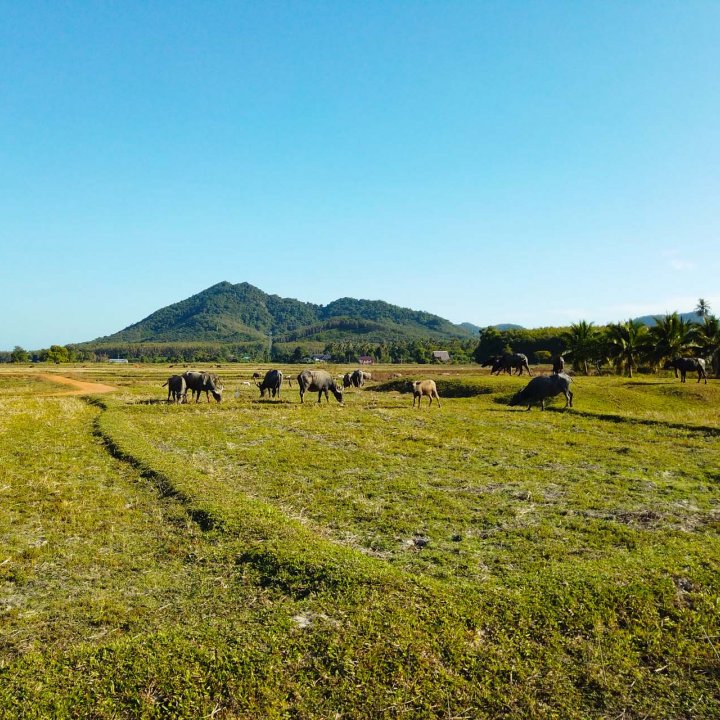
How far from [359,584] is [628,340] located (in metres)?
48.1

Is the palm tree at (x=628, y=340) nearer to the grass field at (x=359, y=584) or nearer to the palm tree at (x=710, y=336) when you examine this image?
the palm tree at (x=710, y=336)

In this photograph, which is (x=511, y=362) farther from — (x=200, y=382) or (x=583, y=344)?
(x=200, y=382)

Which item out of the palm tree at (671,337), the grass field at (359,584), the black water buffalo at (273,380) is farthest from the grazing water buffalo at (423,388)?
the palm tree at (671,337)

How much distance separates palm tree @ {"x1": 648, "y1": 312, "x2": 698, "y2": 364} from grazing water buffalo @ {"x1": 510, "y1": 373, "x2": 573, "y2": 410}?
2446cm

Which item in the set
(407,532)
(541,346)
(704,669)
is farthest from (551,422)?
(541,346)

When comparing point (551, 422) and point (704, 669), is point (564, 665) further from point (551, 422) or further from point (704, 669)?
point (551, 422)

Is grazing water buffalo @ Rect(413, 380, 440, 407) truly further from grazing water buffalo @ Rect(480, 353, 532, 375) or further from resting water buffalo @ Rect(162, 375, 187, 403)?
grazing water buffalo @ Rect(480, 353, 532, 375)

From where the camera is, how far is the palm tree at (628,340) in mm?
47656

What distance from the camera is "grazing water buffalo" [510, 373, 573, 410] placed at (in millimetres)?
27391

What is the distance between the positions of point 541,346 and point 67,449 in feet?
342

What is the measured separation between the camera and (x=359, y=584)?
7.23 metres

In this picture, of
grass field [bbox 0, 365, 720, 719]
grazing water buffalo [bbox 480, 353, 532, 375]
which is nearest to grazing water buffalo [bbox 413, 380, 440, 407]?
grass field [bbox 0, 365, 720, 719]

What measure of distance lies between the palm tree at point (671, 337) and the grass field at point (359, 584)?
3428 cm

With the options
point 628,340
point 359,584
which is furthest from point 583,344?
point 359,584
